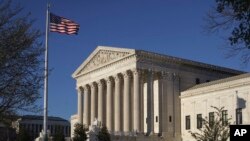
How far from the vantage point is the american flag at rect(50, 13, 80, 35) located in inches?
1834

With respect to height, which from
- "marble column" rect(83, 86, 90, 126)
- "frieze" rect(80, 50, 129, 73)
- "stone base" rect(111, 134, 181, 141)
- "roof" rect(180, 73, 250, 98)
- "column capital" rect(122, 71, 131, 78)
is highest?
"frieze" rect(80, 50, 129, 73)

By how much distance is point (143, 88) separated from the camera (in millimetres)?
79875

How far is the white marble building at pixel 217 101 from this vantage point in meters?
69.0

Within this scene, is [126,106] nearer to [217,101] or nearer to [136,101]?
[136,101]

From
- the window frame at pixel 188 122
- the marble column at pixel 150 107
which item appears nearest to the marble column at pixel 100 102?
the marble column at pixel 150 107

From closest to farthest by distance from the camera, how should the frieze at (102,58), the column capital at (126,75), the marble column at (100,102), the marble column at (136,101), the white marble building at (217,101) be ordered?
the white marble building at (217,101) < the marble column at (136,101) < the column capital at (126,75) < the frieze at (102,58) < the marble column at (100,102)

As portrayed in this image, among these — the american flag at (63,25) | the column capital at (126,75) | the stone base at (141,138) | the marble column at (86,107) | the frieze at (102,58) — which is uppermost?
the frieze at (102,58)

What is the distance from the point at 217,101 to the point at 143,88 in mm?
12459

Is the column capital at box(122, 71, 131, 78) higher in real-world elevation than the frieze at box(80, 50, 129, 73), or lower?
lower

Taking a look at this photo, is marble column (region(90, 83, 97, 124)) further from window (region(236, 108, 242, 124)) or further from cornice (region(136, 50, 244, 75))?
window (region(236, 108, 242, 124))

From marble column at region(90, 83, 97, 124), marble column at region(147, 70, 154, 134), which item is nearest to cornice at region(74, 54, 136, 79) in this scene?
marble column at region(90, 83, 97, 124)

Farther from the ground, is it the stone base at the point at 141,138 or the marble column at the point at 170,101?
the marble column at the point at 170,101

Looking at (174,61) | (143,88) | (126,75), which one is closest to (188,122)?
(143,88)

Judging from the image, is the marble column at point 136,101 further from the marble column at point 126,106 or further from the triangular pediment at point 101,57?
the triangular pediment at point 101,57
